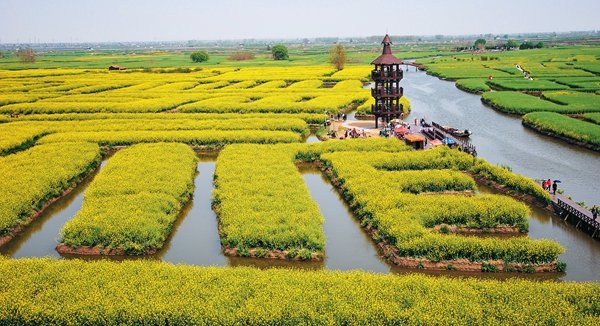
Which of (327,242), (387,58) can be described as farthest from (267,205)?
(387,58)

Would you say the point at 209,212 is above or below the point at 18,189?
below

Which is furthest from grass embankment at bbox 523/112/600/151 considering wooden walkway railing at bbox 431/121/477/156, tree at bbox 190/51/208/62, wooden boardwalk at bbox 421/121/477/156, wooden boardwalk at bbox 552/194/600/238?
tree at bbox 190/51/208/62

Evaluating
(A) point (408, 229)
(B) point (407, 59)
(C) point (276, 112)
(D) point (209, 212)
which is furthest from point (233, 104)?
(B) point (407, 59)

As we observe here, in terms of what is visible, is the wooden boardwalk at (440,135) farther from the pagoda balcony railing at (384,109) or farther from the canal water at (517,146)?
the pagoda balcony railing at (384,109)

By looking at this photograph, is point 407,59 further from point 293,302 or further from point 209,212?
point 293,302

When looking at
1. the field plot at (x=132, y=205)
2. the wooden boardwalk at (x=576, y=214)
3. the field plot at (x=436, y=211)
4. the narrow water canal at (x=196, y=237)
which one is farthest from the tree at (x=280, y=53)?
the wooden boardwalk at (x=576, y=214)

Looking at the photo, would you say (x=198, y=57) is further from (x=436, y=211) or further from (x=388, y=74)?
(x=436, y=211)
